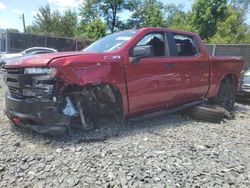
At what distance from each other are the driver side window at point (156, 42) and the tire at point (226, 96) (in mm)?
2378

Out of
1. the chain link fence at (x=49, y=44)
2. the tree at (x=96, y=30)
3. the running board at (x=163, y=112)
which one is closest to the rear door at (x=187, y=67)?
the running board at (x=163, y=112)

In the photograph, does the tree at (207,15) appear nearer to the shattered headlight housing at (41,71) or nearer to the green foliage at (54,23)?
the green foliage at (54,23)

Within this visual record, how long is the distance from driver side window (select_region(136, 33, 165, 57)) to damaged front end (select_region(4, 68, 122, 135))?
4.31 ft

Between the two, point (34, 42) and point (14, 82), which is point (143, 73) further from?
point (34, 42)

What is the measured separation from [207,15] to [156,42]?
25901 millimetres

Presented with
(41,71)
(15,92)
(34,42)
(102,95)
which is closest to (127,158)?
(102,95)

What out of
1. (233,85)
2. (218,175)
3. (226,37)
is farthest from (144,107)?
(226,37)

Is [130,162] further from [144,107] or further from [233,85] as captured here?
[233,85]

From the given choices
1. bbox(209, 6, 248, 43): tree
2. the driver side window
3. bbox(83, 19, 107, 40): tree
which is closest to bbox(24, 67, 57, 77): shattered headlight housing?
the driver side window

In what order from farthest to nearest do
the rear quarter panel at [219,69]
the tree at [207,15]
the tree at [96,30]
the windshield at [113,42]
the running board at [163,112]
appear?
the tree at [96,30]
the tree at [207,15]
the rear quarter panel at [219,69]
the running board at [163,112]
the windshield at [113,42]

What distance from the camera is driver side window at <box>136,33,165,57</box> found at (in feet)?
19.0

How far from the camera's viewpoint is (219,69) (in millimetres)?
7250

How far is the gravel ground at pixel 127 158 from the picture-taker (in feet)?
11.6

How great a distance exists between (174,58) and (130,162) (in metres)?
2.77
